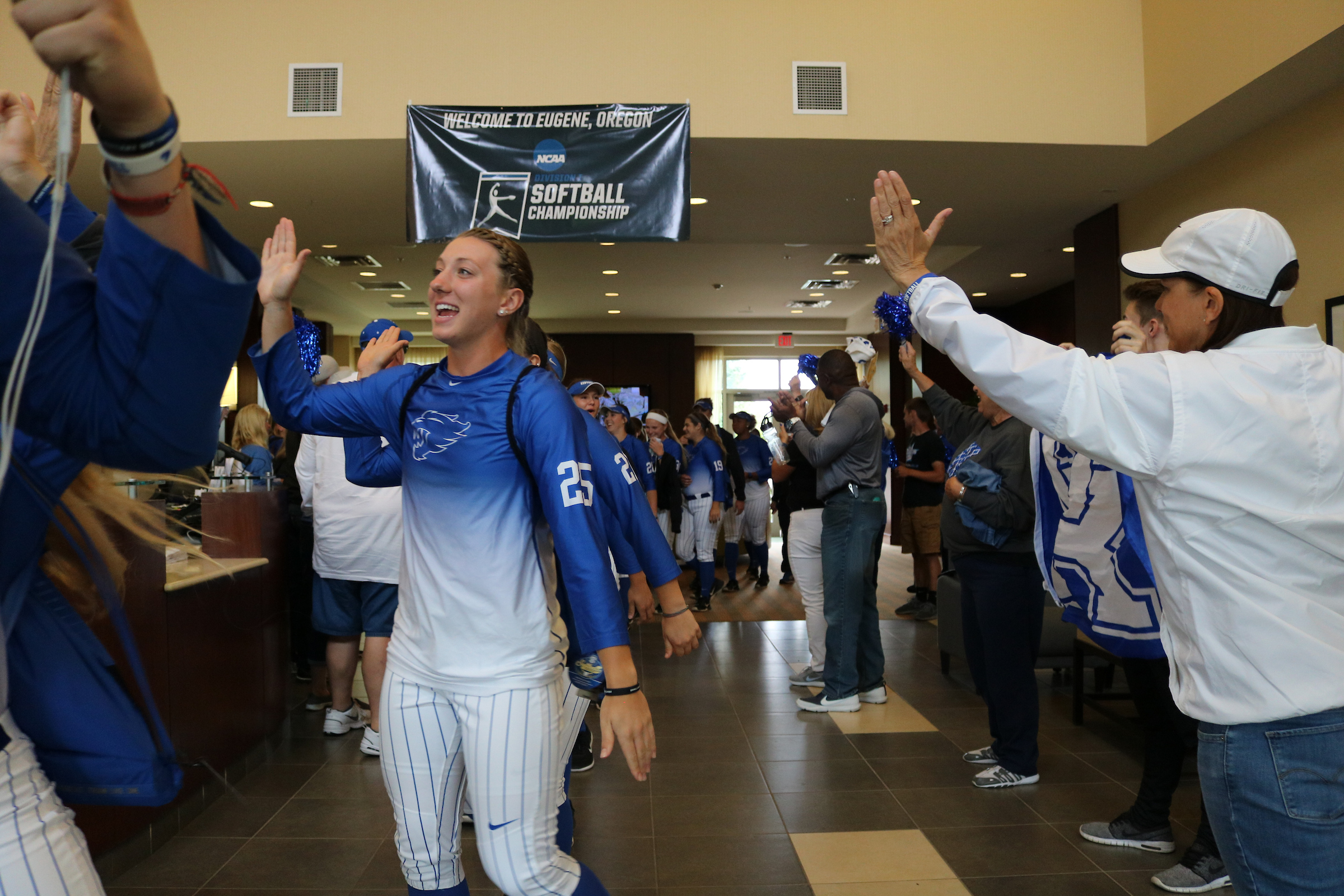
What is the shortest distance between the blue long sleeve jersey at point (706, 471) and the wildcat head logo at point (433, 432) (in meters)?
6.60

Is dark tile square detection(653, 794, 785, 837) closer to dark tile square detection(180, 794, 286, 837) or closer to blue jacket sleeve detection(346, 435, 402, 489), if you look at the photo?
dark tile square detection(180, 794, 286, 837)

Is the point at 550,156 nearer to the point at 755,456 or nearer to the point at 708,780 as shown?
the point at 708,780

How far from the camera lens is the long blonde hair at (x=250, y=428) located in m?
5.66

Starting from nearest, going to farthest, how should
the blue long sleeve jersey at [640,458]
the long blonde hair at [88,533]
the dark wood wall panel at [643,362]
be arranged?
1. the long blonde hair at [88,533]
2. the blue long sleeve jersey at [640,458]
3. the dark wood wall panel at [643,362]

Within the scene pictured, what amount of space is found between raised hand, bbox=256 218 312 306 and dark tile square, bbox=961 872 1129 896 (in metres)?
2.49

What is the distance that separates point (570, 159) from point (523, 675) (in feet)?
14.7

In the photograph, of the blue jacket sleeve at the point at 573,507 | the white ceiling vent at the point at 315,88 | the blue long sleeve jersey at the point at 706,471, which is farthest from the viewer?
the blue long sleeve jersey at the point at 706,471

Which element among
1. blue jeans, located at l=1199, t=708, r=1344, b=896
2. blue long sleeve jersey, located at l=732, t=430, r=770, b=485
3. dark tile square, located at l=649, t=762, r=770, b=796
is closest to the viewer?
blue jeans, located at l=1199, t=708, r=1344, b=896

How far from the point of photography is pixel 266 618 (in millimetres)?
4090

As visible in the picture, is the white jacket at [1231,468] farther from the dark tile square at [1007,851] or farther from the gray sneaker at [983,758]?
the gray sneaker at [983,758]

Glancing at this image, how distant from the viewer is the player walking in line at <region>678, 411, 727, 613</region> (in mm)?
8258

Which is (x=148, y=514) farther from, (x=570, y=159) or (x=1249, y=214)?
(x=570, y=159)

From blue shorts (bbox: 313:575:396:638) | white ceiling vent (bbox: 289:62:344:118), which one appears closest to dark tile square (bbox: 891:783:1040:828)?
blue shorts (bbox: 313:575:396:638)

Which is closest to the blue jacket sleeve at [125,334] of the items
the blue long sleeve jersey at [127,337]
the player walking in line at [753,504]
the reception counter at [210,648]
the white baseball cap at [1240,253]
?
the blue long sleeve jersey at [127,337]
